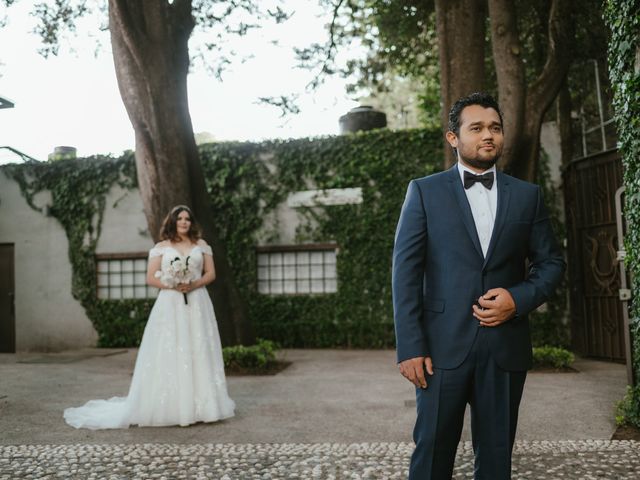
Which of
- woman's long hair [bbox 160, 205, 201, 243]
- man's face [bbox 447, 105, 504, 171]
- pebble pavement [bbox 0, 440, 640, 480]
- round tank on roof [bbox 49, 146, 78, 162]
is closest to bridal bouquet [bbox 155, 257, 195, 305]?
woman's long hair [bbox 160, 205, 201, 243]

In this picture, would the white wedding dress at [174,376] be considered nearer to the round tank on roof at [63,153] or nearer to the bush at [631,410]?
the bush at [631,410]

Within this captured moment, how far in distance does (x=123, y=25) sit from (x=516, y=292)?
755 cm

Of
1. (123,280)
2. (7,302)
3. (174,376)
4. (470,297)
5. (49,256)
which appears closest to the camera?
(470,297)

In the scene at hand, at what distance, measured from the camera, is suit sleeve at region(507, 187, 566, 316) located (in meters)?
2.42

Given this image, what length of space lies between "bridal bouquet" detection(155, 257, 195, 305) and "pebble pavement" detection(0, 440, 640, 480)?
176cm

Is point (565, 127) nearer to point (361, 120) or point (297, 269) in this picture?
point (361, 120)

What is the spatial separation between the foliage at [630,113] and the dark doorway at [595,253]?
443 cm

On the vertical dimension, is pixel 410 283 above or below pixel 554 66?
below

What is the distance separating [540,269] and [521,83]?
607 centimetres

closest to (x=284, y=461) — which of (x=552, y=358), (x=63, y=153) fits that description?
(x=552, y=358)

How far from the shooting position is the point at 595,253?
930 cm

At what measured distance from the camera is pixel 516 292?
243cm

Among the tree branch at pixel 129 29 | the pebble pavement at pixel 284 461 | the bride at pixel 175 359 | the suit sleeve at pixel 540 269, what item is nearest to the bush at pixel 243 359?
the bride at pixel 175 359

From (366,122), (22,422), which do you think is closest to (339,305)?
(366,122)
